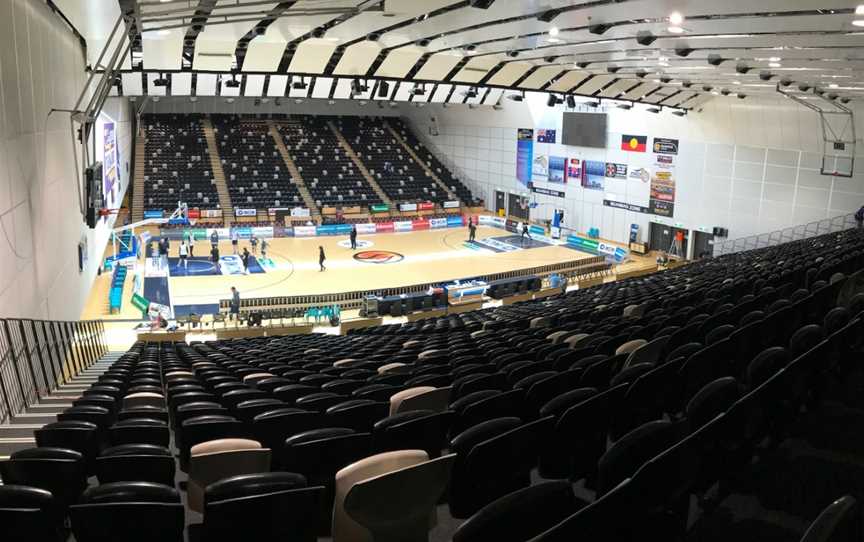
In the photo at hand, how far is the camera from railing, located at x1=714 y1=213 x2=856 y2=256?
2975 cm

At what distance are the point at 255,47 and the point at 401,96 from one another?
1186cm

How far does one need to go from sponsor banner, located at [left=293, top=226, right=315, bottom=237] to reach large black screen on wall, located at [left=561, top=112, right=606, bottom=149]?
1705 centimetres

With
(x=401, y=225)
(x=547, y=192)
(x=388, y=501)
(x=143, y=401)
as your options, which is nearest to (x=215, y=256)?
(x=401, y=225)

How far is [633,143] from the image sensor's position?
129ft

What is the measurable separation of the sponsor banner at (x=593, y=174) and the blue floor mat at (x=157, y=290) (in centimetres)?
2593

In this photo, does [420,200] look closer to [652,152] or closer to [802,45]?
[652,152]

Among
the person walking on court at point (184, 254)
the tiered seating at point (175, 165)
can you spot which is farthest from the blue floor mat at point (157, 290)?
the tiered seating at point (175, 165)

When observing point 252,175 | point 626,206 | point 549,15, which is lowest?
point 626,206

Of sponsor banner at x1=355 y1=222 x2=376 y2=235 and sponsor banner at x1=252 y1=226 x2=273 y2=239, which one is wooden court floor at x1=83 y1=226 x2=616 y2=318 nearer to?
sponsor banner at x1=355 y1=222 x2=376 y2=235

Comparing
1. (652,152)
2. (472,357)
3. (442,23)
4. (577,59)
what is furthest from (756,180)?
(472,357)

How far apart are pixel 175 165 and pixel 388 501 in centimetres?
4488

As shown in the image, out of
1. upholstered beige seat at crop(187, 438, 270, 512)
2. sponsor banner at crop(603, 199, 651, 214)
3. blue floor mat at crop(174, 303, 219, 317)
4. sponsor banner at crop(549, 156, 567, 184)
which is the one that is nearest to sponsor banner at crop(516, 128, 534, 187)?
sponsor banner at crop(549, 156, 567, 184)

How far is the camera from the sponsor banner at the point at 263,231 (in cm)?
3872

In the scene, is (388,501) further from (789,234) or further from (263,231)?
(263,231)
